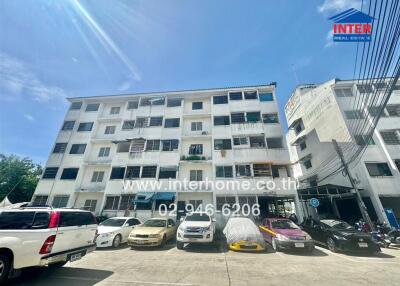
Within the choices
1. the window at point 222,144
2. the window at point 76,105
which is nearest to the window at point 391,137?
the window at point 222,144

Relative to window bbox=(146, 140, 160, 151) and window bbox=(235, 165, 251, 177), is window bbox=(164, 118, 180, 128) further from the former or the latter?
window bbox=(235, 165, 251, 177)

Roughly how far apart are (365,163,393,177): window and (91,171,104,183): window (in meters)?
29.5

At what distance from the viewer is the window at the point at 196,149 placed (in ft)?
67.1

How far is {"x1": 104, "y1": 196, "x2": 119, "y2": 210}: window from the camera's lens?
1816 centimetres

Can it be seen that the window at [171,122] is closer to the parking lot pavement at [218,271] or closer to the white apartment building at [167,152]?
the white apartment building at [167,152]

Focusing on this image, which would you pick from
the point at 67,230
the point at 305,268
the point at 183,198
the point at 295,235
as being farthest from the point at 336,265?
the point at 183,198

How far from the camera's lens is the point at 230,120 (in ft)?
68.8

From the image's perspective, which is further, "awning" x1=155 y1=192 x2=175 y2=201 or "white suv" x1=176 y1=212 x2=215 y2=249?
"awning" x1=155 y1=192 x2=175 y2=201

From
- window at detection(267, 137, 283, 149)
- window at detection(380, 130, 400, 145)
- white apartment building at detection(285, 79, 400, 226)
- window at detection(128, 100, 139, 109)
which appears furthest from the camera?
window at detection(128, 100, 139, 109)

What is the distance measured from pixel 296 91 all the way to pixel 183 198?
2230 centimetres

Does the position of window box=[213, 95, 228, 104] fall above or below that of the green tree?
above

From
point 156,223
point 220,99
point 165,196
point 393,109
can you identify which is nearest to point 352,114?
point 393,109

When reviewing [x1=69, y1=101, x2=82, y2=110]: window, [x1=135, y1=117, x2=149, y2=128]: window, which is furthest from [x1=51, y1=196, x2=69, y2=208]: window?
[x1=69, y1=101, x2=82, y2=110]: window

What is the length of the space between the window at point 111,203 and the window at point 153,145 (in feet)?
21.2
